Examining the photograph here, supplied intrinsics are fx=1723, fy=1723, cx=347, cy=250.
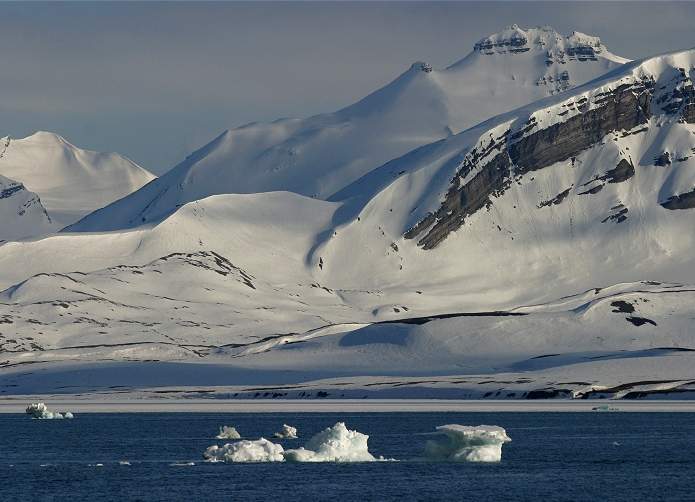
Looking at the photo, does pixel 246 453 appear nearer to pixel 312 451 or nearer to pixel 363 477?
pixel 312 451

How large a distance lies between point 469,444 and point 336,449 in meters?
12.8

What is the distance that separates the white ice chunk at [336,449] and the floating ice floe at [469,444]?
6.52 metres

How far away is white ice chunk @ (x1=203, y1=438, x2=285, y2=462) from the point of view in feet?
543

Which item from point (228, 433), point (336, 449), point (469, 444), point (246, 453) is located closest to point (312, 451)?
point (336, 449)

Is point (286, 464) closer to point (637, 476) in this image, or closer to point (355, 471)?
point (355, 471)

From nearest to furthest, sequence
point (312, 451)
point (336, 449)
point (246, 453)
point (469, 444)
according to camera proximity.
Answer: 1. point (469, 444)
2. point (336, 449)
3. point (246, 453)
4. point (312, 451)

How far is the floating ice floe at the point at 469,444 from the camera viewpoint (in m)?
160

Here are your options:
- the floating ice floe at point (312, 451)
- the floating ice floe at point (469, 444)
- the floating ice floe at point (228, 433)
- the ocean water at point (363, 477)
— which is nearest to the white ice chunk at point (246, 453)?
the floating ice floe at point (312, 451)

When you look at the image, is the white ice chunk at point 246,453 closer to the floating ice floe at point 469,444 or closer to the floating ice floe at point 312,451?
the floating ice floe at point 312,451

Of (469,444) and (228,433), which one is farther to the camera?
(228,433)

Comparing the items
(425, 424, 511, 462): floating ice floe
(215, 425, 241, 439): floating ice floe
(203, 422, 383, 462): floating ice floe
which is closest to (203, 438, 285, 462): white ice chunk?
(203, 422, 383, 462): floating ice floe

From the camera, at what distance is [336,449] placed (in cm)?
16638

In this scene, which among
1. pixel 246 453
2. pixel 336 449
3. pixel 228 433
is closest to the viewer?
pixel 336 449

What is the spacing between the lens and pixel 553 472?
6314 inches
